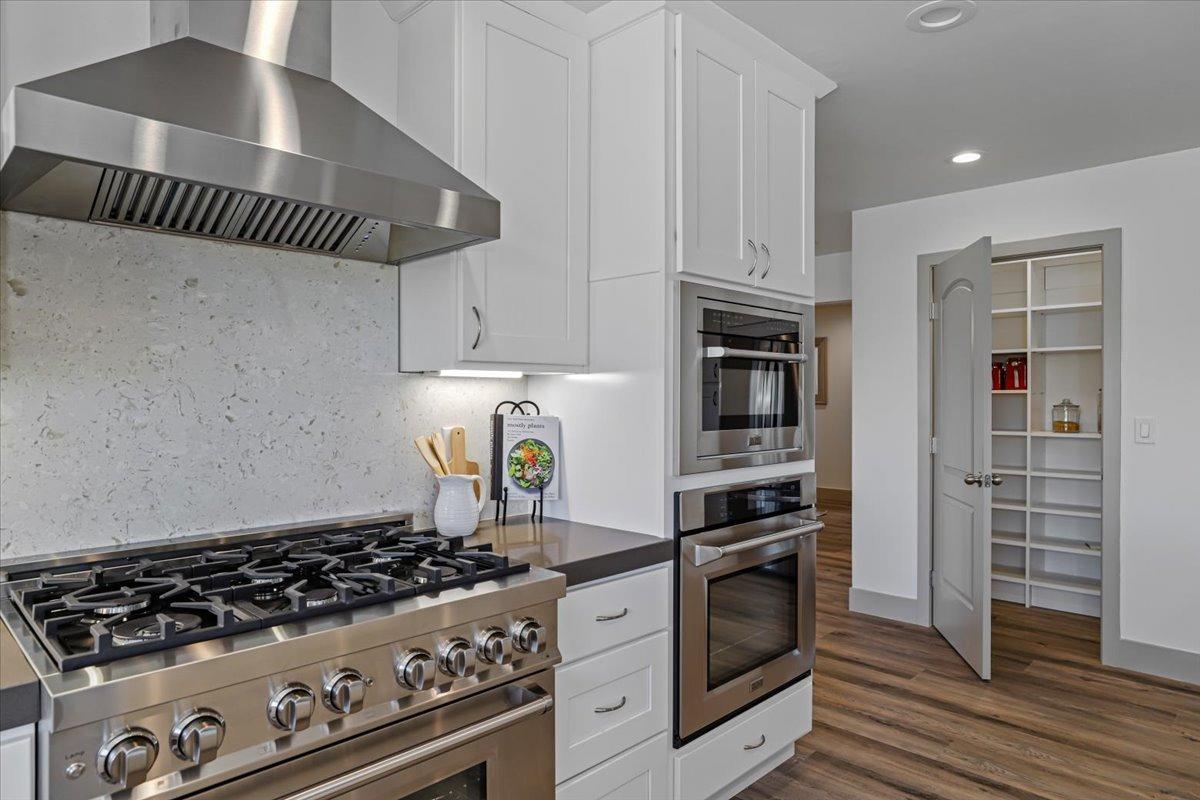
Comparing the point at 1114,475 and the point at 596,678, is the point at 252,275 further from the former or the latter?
the point at 1114,475

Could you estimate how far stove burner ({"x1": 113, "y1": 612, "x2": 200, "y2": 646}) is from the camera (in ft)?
3.70

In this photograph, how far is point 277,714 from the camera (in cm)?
116

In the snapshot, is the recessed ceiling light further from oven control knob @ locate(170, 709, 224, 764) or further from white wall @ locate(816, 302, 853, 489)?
white wall @ locate(816, 302, 853, 489)

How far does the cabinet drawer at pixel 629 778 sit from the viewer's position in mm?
1802

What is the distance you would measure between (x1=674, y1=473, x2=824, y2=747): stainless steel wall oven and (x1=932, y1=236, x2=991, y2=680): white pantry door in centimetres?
127

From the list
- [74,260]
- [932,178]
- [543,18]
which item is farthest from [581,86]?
[932,178]

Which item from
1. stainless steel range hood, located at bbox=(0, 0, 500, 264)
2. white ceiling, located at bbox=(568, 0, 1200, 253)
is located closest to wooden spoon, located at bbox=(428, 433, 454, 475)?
stainless steel range hood, located at bbox=(0, 0, 500, 264)

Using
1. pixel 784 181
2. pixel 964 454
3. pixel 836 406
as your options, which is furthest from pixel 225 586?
pixel 836 406

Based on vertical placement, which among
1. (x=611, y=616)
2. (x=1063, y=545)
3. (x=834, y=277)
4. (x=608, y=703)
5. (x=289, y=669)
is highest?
(x=834, y=277)

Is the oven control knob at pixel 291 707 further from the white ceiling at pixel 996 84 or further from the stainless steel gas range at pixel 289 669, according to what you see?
the white ceiling at pixel 996 84

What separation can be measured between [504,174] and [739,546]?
1.28m

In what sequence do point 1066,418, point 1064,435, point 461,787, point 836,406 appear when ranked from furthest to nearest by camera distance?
1. point 836,406
2. point 1066,418
3. point 1064,435
4. point 461,787

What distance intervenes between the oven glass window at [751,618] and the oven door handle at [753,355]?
672mm

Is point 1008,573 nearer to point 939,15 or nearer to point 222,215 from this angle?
point 939,15
